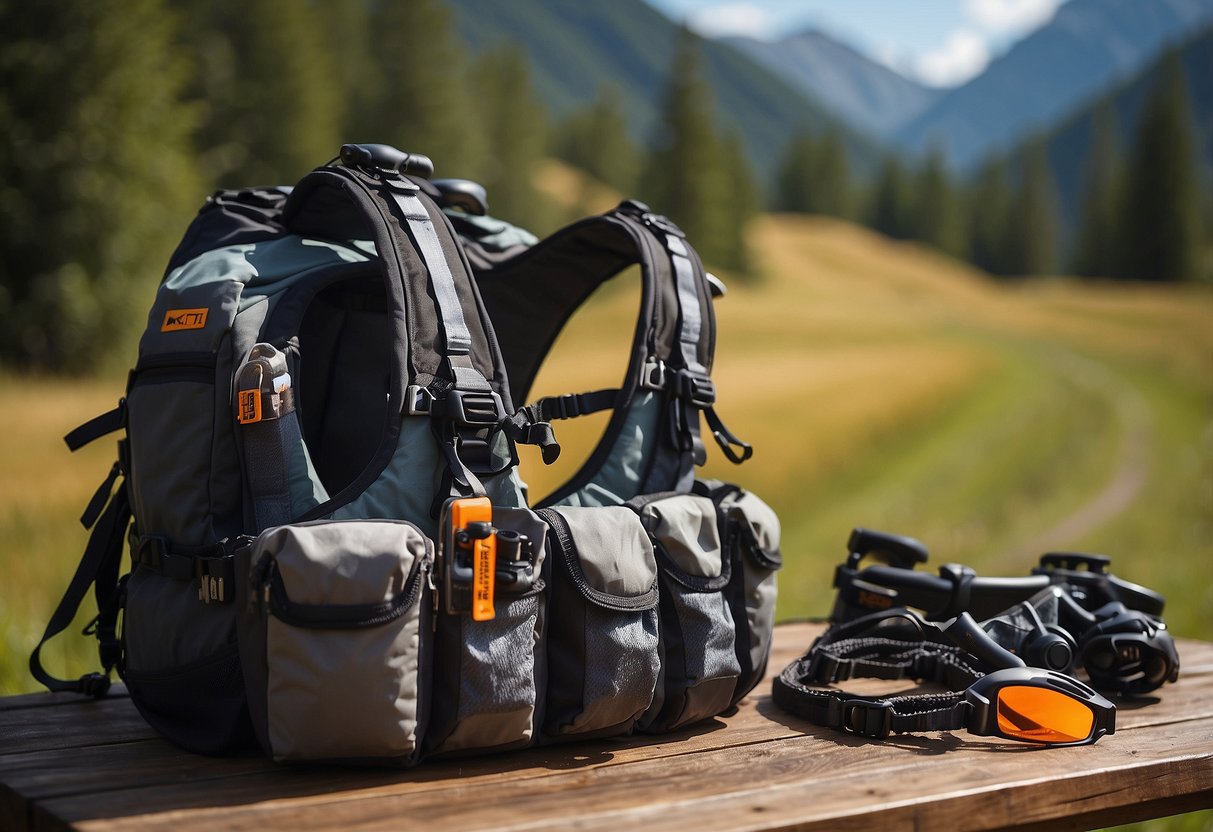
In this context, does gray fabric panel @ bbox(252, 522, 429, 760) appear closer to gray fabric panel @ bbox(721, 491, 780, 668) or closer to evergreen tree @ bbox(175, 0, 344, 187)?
gray fabric panel @ bbox(721, 491, 780, 668)

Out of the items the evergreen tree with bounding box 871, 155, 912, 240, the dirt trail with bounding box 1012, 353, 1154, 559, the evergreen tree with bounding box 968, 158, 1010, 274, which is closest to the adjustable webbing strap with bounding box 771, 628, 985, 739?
the dirt trail with bounding box 1012, 353, 1154, 559

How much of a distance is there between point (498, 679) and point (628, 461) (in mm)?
720

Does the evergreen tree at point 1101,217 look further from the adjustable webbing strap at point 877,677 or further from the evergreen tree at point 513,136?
the adjustable webbing strap at point 877,677

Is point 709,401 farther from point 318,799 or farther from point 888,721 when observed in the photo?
point 318,799

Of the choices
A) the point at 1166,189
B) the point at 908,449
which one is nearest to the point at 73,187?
the point at 908,449

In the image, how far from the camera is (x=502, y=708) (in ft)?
6.40

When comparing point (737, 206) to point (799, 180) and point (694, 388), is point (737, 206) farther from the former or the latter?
point (694, 388)

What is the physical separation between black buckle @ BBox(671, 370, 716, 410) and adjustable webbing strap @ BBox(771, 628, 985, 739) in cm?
69

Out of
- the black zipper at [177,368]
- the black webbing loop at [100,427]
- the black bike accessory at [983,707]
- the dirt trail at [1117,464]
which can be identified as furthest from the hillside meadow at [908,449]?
the black bike accessory at [983,707]

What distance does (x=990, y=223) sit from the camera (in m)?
61.7

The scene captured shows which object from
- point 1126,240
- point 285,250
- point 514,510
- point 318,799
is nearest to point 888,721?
point 514,510

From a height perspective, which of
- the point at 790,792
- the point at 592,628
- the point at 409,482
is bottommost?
the point at 790,792

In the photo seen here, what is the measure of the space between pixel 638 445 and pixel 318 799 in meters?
1.08

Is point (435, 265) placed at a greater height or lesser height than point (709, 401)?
greater
